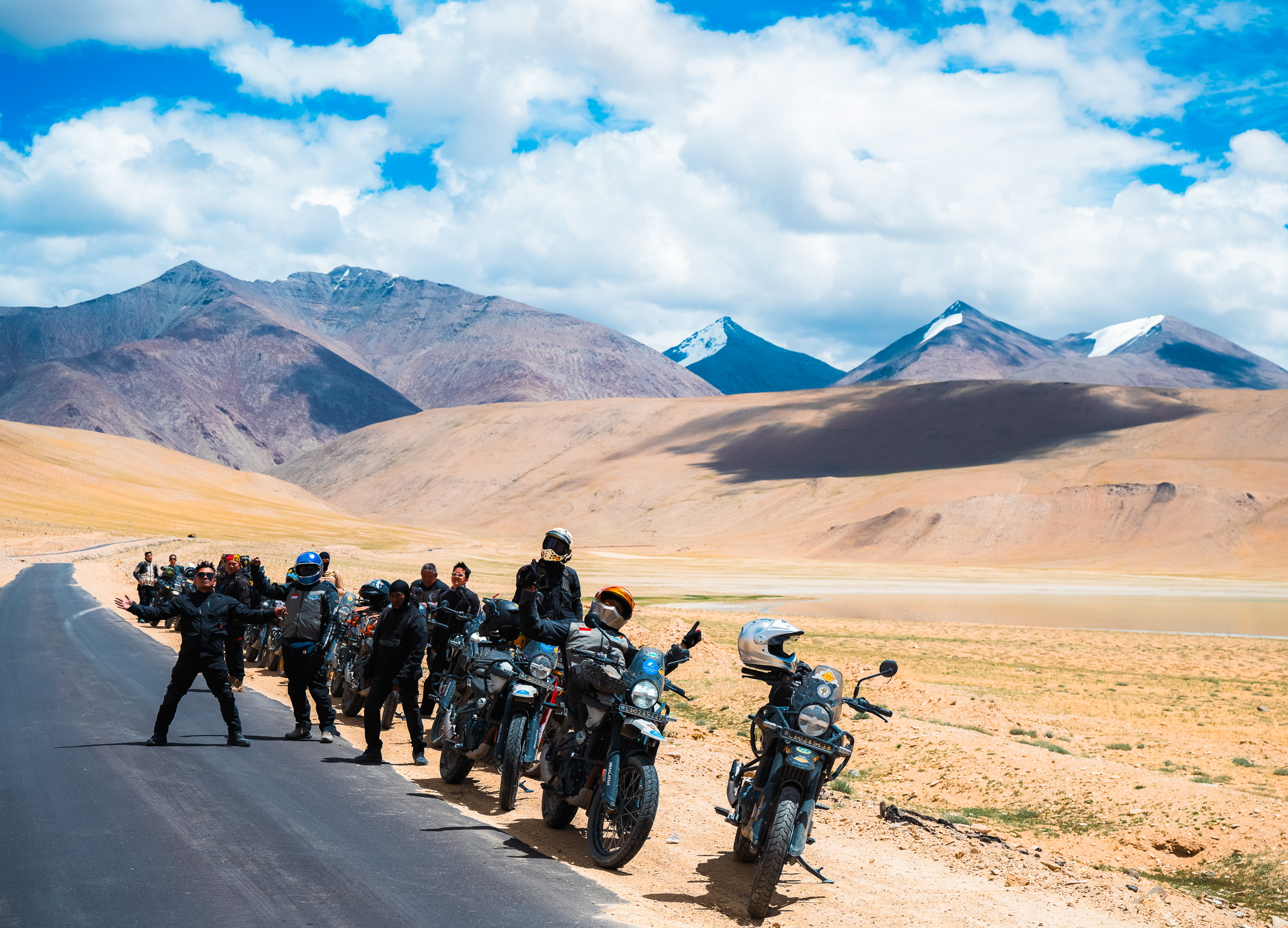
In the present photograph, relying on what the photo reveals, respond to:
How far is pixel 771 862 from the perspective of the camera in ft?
22.8

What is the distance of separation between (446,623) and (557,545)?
9.97 feet

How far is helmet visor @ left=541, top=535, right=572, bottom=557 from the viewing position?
10055 millimetres

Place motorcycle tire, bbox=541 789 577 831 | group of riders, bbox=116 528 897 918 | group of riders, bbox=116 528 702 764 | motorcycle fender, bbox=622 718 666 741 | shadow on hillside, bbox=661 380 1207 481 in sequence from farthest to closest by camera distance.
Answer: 1. shadow on hillside, bbox=661 380 1207 481
2. motorcycle tire, bbox=541 789 577 831
3. group of riders, bbox=116 528 702 764
4. motorcycle fender, bbox=622 718 666 741
5. group of riders, bbox=116 528 897 918

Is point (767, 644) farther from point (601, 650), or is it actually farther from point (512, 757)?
point (512, 757)

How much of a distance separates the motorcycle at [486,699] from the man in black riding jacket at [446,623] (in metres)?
1.94

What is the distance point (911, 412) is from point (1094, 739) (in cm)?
14676

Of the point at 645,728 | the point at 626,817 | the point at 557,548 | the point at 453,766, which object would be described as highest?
the point at 557,548

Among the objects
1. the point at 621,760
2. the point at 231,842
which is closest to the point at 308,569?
the point at 231,842

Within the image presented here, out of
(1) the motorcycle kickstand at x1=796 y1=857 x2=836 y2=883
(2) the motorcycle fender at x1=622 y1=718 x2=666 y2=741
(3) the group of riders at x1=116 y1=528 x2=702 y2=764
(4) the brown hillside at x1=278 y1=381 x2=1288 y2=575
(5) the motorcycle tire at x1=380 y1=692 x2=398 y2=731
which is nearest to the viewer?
(1) the motorcycle kickstand at x1=796 y1=857 x2=836 y2=883

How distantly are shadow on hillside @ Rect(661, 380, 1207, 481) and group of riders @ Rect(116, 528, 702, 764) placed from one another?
126m

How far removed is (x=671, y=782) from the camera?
36.1ft

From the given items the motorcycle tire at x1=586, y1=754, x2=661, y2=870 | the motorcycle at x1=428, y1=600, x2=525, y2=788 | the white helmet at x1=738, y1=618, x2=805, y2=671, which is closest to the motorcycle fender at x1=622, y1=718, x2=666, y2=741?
the motorcycle tire at x1=586, y1=754, x2=661, y2=870

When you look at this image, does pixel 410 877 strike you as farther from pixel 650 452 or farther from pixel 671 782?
pixel 650 452

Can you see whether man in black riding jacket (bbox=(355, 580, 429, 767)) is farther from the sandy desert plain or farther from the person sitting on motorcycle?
the person sitting on motorcycle
